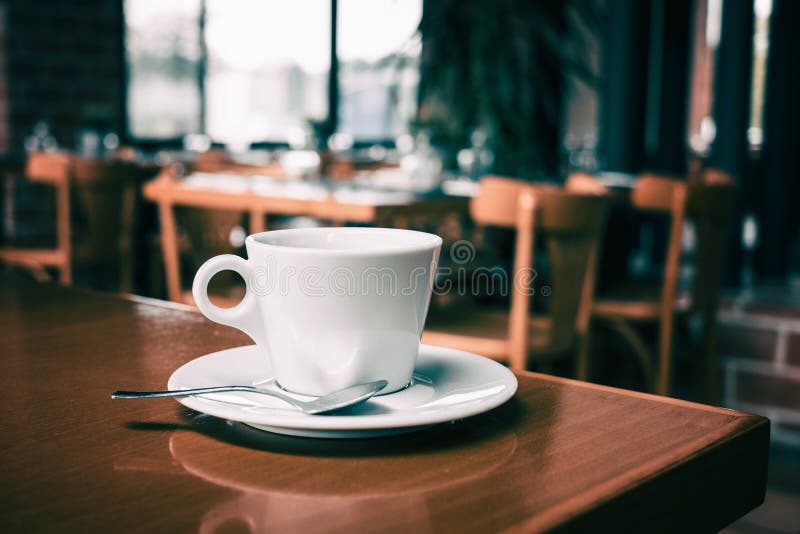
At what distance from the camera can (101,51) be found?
5027 mm

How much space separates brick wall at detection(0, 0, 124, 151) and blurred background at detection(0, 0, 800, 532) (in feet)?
0.03

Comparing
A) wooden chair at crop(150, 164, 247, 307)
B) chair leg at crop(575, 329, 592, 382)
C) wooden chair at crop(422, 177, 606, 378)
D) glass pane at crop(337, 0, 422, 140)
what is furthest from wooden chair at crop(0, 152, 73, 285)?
glass pane at crop(337, 0, 422, 140)

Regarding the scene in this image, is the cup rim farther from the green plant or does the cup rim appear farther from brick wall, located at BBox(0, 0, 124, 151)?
brick wall, located at BBox(0, 0, 124, 151)

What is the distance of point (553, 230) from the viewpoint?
195cm

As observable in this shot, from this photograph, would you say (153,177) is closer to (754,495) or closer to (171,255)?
(171,255)

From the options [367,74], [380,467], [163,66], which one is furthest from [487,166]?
[367,74]

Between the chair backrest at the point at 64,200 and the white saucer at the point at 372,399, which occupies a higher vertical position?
the white saucer at the point at 372,399

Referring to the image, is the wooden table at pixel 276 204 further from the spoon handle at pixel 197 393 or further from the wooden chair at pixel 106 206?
the spoon handle at pixel 197 393

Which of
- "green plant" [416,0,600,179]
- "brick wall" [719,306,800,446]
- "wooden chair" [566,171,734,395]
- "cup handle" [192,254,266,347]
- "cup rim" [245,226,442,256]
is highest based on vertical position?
"green plant" [416,0,600,179]

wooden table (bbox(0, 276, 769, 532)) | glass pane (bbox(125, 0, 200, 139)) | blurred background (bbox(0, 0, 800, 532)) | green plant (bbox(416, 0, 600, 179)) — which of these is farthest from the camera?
glass pane (bbox(125, 0, 200, 139))

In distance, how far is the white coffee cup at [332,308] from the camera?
44 centimetres

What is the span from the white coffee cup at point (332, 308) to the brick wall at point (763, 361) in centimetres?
282

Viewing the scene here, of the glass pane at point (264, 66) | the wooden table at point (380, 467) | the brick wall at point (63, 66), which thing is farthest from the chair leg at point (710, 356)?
the glass pane at point (264, 66)

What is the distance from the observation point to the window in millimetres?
5379
